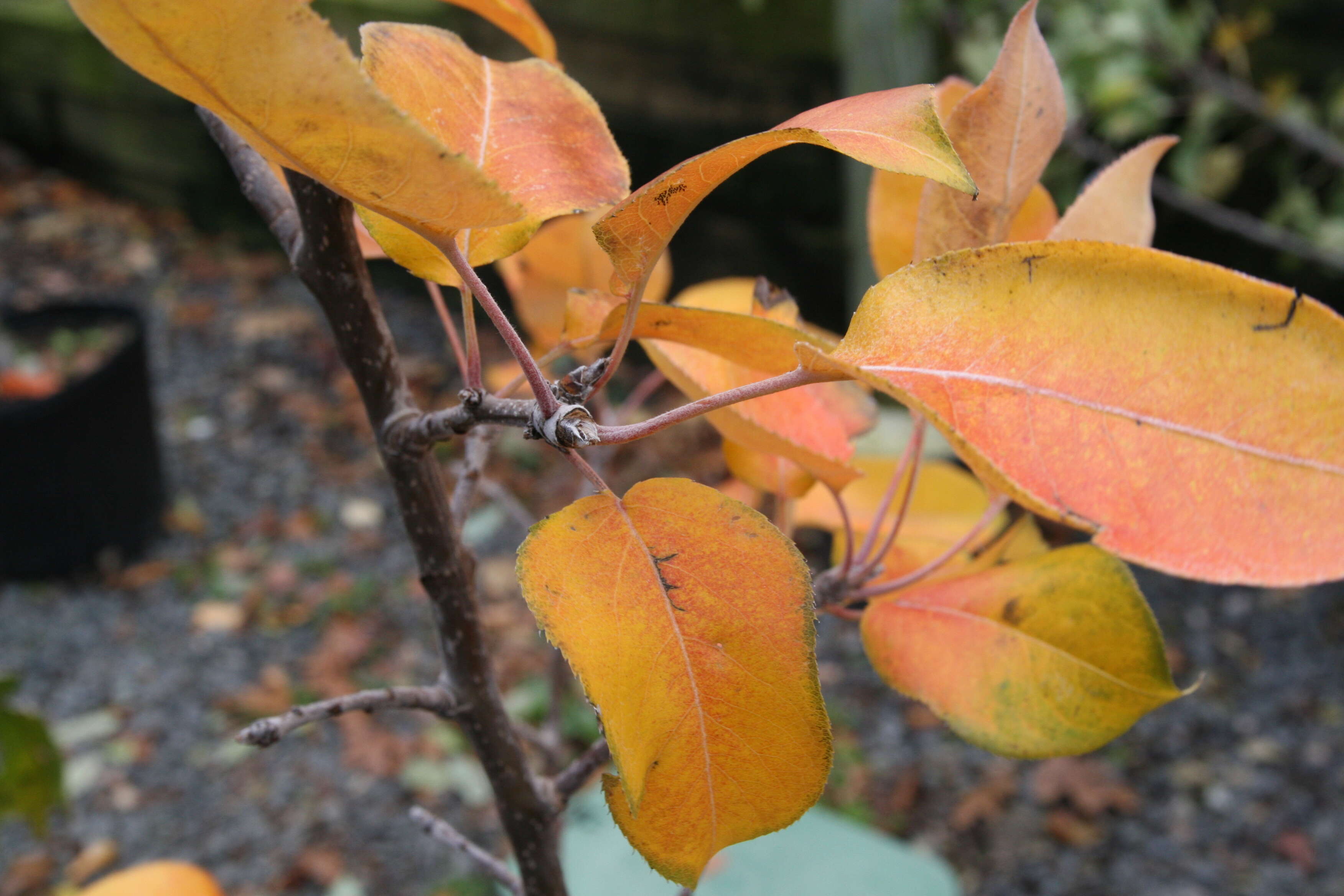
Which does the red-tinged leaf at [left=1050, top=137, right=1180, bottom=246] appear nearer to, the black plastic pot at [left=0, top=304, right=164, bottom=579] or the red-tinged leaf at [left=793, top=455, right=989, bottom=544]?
the red-tinged leaf at [left=793, top=455, right=989, bottom=544]

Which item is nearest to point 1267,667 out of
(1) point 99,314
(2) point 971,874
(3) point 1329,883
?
(3) point 1329,883

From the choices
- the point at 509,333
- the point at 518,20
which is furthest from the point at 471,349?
the point at 518,20

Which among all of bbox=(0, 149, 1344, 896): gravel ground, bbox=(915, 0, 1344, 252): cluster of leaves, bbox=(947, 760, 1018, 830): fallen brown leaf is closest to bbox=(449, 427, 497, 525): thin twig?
bbox=(0, 149, 1344, 896): gravel ground

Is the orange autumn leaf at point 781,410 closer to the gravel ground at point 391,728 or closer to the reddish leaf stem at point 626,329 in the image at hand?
the reddish leaf stem at point 626,329

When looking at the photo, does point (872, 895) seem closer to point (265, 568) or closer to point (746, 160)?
point (746, 160)

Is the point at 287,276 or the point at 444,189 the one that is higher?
the point at 444,189

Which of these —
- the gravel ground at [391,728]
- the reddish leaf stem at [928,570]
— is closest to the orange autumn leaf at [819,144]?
the reddish leaf stem at [928,570]
